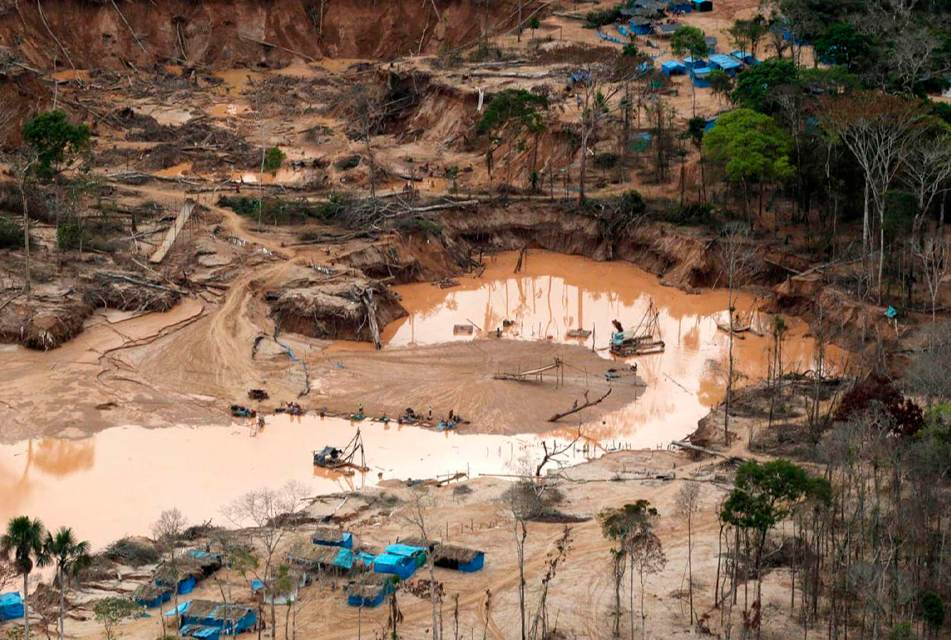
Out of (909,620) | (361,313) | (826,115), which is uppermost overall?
(826,115)

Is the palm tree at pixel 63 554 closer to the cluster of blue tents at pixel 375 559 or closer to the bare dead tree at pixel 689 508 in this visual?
the cluster of blue tents at pixel 375 559

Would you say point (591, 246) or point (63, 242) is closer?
point (63, 242)

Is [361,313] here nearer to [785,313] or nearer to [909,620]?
[785,313]

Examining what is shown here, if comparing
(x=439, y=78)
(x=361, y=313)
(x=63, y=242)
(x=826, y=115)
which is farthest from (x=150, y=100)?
(x=826, y=115)

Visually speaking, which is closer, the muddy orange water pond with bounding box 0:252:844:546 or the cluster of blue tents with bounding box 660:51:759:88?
the muddy orange water pond with bounding box 0:252:844:546

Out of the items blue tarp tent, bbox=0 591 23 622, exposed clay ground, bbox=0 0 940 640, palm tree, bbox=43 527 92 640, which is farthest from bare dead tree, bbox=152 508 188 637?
blue tarp tent, bbox=0 591 23 622

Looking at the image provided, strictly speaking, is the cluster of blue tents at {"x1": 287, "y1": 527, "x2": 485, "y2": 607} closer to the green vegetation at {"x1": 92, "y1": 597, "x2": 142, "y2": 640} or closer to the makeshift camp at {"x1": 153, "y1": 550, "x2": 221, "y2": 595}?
the makeshift camp at {"x1": 153, "y1": 550, "x2": 221, "y2": 595}
